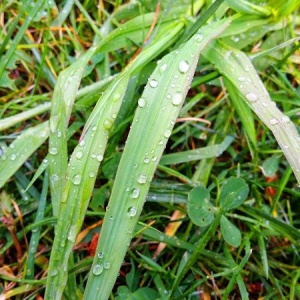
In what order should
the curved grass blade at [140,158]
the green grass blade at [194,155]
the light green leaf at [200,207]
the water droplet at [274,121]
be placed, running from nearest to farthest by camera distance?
the curved grass blade at [140,158]
the water droplet at [274,121]
the light green leaf at [200,207]
the green grass blade at [194,155]

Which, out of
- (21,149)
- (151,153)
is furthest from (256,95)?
(21,149)

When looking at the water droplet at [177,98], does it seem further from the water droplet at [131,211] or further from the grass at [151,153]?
the water droplet at [131,211]

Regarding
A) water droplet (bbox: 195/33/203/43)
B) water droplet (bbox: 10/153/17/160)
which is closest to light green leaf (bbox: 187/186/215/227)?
water droplet (bbox: 195/33/203/43)

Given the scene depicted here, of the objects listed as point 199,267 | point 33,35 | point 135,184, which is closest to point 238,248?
point 199,267

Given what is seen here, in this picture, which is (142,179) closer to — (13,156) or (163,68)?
(163,68)

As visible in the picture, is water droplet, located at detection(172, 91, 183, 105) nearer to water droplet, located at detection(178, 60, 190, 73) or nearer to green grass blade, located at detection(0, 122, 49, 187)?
water droplet, located at detection(178, 60, 190, 73)

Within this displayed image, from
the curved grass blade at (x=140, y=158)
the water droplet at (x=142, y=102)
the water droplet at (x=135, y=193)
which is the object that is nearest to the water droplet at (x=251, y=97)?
the curved grass blade at (x=140, y=158)
